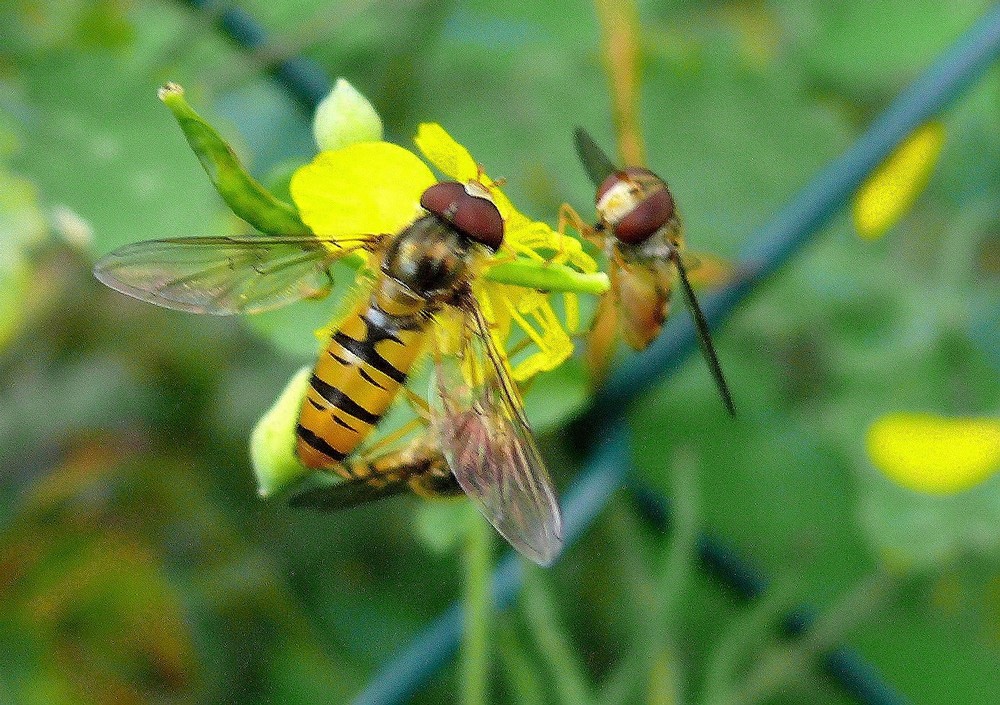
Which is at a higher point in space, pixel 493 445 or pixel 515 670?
pixel 493 445

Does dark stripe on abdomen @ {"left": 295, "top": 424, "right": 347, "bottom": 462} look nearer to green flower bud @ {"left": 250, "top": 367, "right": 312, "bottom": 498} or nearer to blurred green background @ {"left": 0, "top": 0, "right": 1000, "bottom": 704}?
green flower bud @ {"left": 250, "top": 367, "right": 312, "bottom": 498}

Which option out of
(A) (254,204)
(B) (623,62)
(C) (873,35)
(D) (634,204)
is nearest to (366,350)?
(A) (254,204)

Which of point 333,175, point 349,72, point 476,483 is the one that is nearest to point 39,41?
point 349,72

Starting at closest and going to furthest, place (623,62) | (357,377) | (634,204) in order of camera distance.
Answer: (357,377), (634,204), (623,62)

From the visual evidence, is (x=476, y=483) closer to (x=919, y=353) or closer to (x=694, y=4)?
(x=919, y=353)

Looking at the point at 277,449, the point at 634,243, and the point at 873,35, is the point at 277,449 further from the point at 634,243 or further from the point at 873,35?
the point at 873,35

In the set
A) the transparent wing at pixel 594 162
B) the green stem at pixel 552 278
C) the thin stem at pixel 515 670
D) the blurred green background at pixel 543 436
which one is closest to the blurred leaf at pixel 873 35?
the blurred green background at pixel 543 436
